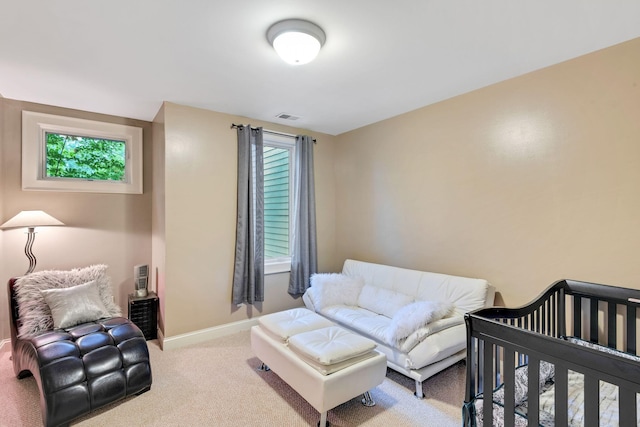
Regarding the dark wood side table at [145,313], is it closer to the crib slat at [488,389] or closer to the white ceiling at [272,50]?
the white ceiling at [272,50]

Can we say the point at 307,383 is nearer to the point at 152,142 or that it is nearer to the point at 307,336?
the point at 307,336

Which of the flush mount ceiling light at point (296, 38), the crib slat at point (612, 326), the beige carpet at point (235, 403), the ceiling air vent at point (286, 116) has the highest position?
the ceiling air vent at point (286, 116)

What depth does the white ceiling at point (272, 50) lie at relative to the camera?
64.6 inches

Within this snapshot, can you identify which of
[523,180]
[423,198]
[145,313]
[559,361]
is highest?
[523,180]

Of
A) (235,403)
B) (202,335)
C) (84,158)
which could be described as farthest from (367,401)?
(84,158)

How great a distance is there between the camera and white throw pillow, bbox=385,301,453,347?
227 cm

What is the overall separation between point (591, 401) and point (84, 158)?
14.4ft

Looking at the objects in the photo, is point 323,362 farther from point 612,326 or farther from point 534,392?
point 612,326

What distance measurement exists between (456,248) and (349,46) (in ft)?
6.72

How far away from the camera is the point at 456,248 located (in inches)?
114

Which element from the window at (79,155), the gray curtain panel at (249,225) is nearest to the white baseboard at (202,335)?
the gray curtain panel at (249,225)

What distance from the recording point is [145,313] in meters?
3.16

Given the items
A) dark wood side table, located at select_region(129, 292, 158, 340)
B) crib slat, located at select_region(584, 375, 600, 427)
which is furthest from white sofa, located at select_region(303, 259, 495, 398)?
dark wood side table, located at select_region(129, 292, 158, 340)

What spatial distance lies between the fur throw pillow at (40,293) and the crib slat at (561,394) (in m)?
3.13
